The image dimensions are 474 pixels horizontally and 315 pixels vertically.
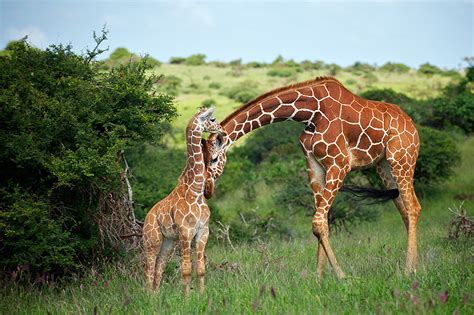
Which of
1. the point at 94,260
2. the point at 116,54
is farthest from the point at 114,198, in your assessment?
the point at 116,54

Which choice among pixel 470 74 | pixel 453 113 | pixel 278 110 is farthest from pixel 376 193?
pixel 470 74

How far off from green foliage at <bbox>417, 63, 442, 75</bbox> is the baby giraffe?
59.8 metres

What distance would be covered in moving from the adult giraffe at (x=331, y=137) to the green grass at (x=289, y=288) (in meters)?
0.69

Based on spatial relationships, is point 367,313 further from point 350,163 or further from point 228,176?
point 228,176

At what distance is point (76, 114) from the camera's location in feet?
29.5

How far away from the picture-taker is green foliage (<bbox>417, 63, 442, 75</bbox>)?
6375 cm

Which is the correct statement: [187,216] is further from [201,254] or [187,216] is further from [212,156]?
[212,156]

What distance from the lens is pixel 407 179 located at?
8.21 m

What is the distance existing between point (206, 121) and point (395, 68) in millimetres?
64812

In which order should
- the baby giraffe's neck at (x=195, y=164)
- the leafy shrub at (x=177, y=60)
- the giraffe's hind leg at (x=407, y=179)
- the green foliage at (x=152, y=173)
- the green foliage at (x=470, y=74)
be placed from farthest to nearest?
1. the leafy shrub at (x=177, y=60)
2. the green foliage at (x=470, y=74)
3. the green foliage at (x=152, y=173)
4. the giraffe's hind leg at (x=407, y=179)
5. the baby giraffe's neck at (x=195, y=164)

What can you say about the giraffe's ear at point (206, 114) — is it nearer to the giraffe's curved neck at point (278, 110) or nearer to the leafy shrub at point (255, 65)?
the giraffe's curved neck at point (278, 110)

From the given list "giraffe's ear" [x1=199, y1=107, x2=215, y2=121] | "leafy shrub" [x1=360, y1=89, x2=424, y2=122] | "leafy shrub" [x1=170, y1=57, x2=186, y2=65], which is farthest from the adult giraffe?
"leafy shrub" [x1=170, y1=57, x2=186, y2=65]

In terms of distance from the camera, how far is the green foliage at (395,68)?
67438mm

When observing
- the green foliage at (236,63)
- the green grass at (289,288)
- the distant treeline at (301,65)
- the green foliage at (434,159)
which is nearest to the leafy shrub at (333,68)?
the distant treeline at (301,65)
